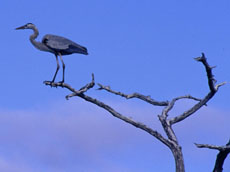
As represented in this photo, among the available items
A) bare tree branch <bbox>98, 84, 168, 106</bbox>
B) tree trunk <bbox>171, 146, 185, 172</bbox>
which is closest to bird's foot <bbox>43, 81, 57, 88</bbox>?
bare tree branch <bbox>98, 84, 168, 106</bbox>

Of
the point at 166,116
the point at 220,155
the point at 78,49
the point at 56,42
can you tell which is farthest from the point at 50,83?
the point at 220,155

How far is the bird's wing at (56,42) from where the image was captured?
778 inches

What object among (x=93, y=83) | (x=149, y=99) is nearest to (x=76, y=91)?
(x=93, y=83)

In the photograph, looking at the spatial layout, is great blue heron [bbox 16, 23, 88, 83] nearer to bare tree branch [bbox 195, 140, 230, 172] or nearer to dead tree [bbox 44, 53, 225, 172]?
dead tree [bbox 44, 53, 225, 172]

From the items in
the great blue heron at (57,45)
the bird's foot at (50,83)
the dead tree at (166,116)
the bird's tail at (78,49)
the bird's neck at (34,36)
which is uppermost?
the bird's neck at (34,36)

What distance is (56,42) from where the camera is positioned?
20000mm

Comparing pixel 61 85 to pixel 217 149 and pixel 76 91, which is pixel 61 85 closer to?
pixel 76 91

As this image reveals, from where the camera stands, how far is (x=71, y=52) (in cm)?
1978

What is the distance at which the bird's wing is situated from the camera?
19.8m

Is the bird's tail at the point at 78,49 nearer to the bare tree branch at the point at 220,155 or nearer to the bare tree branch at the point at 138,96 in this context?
the bare tree branch at the point at 138,96

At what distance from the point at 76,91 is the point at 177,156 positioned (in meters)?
3.12

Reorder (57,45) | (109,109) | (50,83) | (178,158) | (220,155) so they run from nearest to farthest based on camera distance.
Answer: (220,155) < (178,158) < (109,109) < (50,83) < (57,45)

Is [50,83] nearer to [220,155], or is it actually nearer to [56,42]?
[56,42]

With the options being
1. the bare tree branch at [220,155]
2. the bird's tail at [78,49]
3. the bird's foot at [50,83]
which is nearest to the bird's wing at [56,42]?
the bird's tail at [78,49]
